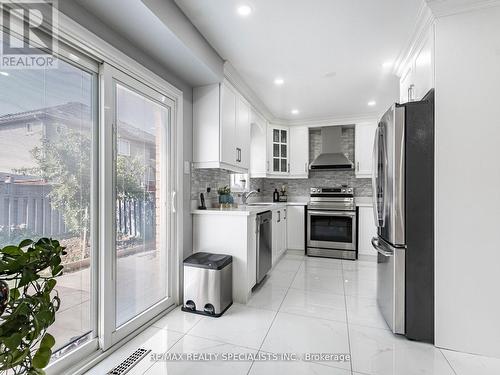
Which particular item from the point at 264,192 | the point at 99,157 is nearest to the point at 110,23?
the point at 99,157

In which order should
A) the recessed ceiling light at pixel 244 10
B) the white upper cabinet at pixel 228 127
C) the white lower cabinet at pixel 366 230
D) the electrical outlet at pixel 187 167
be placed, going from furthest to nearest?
the white lower cabinet at pixel 366 230 < the white upper cabinet at pixel 228 127 < the electrical outlet at pixel 187 167 < the recessed ceiling light at pixel 244 10

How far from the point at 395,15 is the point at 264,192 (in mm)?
3812

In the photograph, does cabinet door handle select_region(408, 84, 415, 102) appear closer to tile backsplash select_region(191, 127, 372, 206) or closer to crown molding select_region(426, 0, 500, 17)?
crown molding select_region(426, 0, 500, 17)

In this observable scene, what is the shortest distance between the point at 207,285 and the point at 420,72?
2.72 m

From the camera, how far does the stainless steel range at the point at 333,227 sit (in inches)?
167

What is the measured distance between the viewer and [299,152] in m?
4.88

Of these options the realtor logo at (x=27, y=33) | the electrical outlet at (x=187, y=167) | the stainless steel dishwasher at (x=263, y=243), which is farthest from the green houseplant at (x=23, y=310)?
the stainless steel dishwasher at (x=263, y=243)

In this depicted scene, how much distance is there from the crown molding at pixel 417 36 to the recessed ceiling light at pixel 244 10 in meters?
1.28

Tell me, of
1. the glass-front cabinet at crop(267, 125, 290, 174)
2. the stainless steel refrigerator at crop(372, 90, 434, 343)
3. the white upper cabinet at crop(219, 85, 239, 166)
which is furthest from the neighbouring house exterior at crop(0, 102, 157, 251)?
the glass-front cabinet at crop(267, 125, 290, 174)

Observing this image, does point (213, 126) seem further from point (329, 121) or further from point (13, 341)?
point (329, 121)

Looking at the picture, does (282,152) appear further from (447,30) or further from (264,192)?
(447,30)

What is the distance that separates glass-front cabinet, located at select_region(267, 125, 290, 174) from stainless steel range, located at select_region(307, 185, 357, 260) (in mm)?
933

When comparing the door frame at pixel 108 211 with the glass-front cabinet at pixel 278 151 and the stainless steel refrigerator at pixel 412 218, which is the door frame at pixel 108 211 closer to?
the stainless steel refrigerator at pixel 412 218

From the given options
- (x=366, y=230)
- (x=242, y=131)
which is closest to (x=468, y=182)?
(x=242, y=131)
